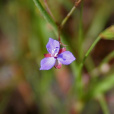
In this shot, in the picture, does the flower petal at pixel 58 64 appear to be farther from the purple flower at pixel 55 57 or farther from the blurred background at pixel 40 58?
the blurred background at pixel 40 58

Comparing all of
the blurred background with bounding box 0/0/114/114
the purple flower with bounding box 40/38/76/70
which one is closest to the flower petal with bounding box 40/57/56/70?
the purple flower with bounding box 40/38/76/70

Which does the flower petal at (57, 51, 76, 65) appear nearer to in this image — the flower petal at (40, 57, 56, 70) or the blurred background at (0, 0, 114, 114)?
the flower petal at (40, 57, 56, 70)

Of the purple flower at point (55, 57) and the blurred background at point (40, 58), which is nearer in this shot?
the purple flower at point (55, 57)

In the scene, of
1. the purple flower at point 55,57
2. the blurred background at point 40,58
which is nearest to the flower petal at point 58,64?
the purple flower at point 55,57

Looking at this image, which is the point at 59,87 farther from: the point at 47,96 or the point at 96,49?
the point at 96,49

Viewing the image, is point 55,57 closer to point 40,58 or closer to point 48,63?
point 48,63

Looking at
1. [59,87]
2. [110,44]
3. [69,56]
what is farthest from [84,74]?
[69,56]

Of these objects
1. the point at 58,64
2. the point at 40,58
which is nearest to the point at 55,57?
the point at 58,64

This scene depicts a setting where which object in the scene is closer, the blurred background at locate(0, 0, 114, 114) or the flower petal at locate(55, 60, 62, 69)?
the flower petal at locate(55, 60, 62, 69)
